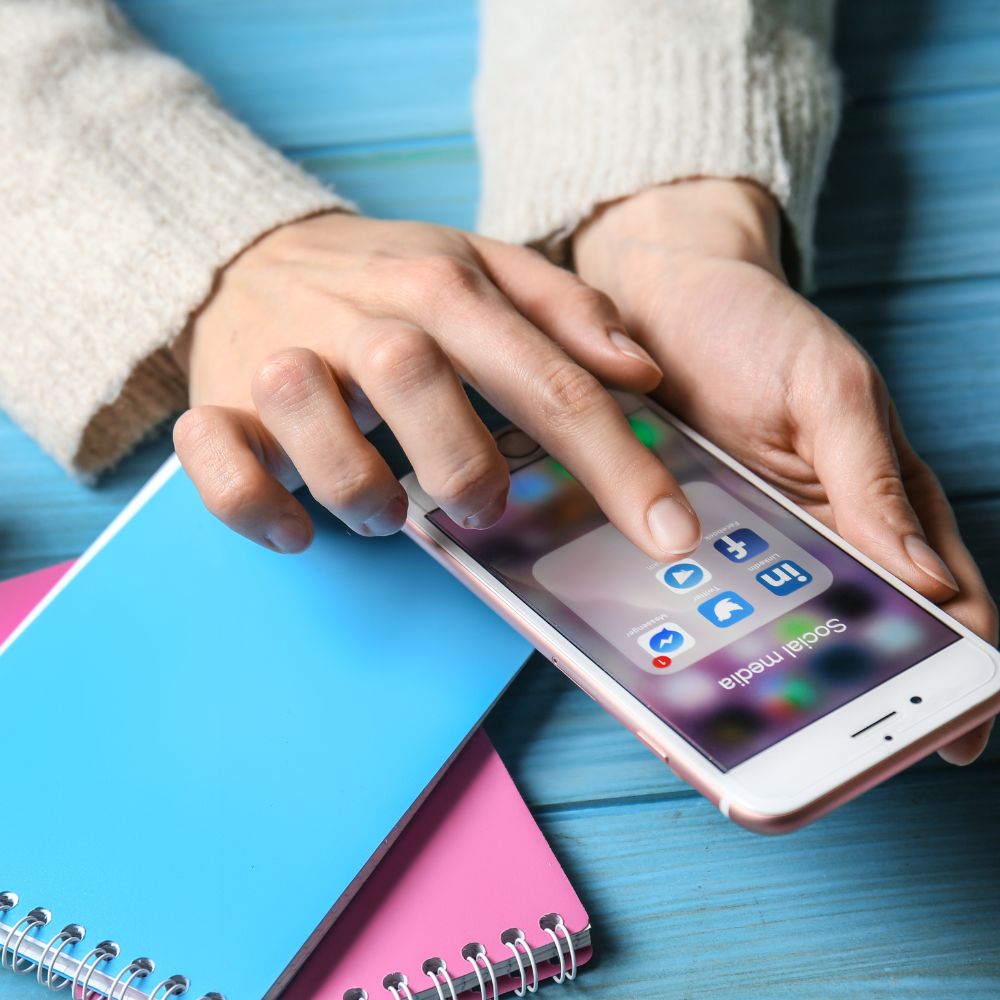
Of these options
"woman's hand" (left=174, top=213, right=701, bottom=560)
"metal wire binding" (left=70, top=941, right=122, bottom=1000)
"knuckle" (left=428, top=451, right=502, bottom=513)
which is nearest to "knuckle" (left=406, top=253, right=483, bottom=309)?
"woman's hand" (left=174, top=213, right=701, bottom=560)

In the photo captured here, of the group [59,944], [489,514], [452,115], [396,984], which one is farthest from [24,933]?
[452,115]

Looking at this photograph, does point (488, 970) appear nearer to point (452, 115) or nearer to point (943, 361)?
point (943, 361)

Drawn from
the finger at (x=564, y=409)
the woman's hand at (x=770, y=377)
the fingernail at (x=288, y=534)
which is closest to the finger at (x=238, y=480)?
the fingernail at (x=288, y=534)

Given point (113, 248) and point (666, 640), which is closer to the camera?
point (666, 640)

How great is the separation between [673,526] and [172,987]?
27cm

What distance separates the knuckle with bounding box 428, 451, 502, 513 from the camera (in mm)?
454

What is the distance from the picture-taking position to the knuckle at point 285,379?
1.55 feet

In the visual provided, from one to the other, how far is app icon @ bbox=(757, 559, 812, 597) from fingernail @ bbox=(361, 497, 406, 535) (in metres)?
0.16

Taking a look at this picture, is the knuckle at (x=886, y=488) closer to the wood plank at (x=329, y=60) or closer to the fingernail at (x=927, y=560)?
the fingernail at (x=927, y=560)

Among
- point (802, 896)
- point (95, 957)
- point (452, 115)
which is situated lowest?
point (802, 896)

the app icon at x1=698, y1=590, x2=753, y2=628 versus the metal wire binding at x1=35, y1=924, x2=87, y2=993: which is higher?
the metal wire binding at x1=35, y1=924, x2=87, y2=993

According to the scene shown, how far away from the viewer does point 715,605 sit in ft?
1.50

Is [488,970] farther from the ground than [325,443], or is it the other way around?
[325,443]

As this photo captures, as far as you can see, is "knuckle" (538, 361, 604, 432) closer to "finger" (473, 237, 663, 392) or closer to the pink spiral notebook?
"finger" (473, 237, 663, 392)
